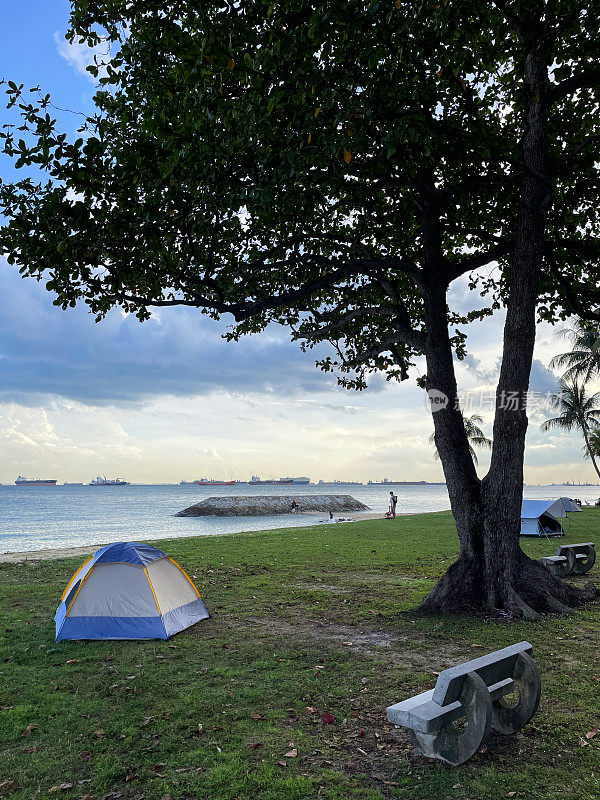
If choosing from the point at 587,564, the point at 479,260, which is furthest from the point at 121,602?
the point at 587,564

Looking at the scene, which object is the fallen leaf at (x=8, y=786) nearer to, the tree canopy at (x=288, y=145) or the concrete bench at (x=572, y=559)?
the tree canopy at (x=288, y=145)

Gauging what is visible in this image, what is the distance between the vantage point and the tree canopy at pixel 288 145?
7777 millimetres

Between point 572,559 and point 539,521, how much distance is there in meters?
12.2

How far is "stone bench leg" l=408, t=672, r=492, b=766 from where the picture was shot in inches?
191

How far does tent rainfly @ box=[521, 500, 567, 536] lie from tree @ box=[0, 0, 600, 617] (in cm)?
1452

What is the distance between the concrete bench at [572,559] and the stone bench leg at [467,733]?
10323 mm

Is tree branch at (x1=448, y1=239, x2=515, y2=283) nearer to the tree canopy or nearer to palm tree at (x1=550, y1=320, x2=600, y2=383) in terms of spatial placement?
the tree canopy

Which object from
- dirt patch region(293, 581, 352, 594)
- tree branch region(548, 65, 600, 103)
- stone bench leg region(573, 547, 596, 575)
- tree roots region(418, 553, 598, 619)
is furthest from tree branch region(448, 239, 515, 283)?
stone bench leg region(573, 547, 596, 575)

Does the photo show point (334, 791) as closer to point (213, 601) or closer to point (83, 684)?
point (83, 684)

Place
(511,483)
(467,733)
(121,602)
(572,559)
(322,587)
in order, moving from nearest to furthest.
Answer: (467,733), (121,602), (511,483), (322,587), (572,559)

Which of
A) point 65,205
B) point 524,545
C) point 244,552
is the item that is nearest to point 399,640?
point 65,205

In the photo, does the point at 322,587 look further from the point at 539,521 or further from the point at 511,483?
the point at 539,521

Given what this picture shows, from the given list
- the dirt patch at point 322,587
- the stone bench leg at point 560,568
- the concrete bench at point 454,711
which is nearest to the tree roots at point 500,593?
the dirt patch at point 322,587

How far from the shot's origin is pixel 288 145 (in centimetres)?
816
